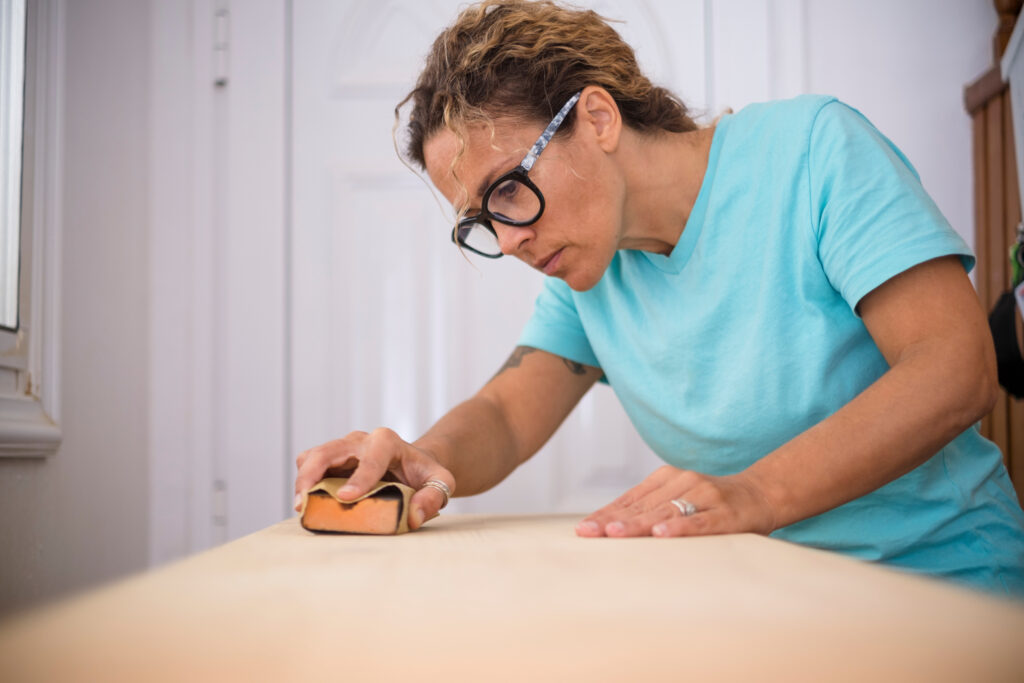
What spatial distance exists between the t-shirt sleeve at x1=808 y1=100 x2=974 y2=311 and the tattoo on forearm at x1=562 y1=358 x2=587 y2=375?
508 mm

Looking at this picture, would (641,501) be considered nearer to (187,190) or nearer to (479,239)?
(479,239)

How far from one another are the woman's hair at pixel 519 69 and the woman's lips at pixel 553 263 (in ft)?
0.54

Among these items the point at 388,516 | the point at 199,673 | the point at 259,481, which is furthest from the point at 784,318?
the point at 259,481

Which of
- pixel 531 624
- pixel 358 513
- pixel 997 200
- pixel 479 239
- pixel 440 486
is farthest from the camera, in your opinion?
pixel 997 200

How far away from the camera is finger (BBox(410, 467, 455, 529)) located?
0.86m

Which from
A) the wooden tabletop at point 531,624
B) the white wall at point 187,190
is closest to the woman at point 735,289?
the wooden tabletop at point 531,624

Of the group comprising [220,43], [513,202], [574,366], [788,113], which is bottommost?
[574,366]

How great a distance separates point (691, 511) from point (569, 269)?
469 mm

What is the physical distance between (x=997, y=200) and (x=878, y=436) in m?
1.35

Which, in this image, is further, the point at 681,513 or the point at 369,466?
the point at 369,466

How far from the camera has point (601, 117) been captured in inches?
42.7

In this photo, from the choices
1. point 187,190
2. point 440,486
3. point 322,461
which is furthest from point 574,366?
point 187,190

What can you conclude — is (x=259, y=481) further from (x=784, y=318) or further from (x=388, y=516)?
(x=784, y=318)

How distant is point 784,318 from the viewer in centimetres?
102
